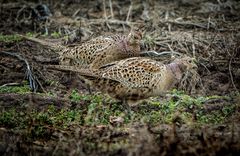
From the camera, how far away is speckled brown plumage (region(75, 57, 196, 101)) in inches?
277

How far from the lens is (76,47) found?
8383mm

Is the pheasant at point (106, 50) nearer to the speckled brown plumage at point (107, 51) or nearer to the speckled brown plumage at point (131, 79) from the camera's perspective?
the speckled brown plumage at point (107, 51)

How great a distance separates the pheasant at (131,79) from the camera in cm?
704

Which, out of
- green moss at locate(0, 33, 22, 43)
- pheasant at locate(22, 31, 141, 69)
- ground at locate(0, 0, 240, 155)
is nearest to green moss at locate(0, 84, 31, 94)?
ground at locate(0, 0, 240, 155)

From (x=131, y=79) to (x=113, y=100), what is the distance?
787 mm

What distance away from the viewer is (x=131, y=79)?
7.05 m

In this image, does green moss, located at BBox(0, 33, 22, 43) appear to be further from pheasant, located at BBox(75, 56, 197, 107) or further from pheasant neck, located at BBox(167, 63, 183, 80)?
pheasant neck, located at BBox(167, 63, 183, 80)

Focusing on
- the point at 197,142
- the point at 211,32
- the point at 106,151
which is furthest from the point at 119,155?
the point at 211,32

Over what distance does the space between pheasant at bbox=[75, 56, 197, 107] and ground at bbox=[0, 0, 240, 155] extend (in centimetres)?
25

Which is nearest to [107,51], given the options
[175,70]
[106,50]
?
[106,50]

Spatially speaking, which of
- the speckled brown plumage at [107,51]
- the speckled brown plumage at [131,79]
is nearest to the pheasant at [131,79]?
the speckled brown plumage at [131,79]

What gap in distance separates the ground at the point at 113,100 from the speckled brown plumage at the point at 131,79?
0.84 feet

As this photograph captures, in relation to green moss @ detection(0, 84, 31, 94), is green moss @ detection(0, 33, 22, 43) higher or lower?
higher

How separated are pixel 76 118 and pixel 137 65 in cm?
106
